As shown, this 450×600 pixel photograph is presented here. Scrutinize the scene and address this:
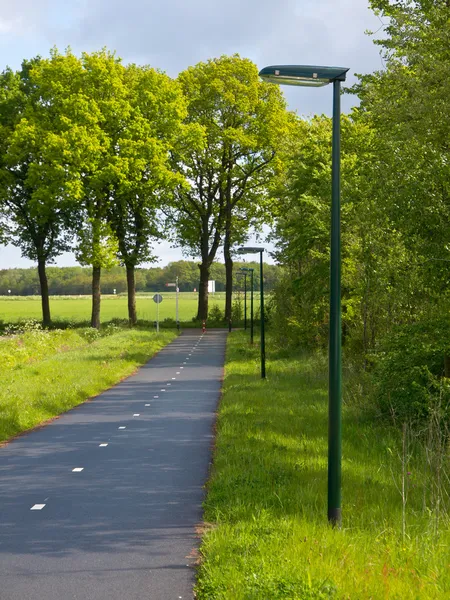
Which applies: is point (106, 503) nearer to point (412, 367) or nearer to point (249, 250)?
point (412, 367)

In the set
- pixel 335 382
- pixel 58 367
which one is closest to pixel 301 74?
pixel 335 382

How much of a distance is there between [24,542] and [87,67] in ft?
132

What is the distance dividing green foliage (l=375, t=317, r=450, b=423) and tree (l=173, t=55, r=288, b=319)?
118ft

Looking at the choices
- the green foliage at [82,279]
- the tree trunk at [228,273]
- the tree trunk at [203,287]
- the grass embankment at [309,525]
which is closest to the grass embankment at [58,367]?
the grass embankment at [309,525]

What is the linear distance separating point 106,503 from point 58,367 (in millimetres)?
17067

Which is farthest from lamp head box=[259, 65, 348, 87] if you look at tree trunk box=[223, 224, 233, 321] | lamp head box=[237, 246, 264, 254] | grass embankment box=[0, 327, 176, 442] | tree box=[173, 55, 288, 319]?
tree trunk box=[223, 224, 233, 321]

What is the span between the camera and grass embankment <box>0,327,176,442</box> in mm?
18500

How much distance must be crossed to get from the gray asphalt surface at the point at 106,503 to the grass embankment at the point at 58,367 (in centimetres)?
85

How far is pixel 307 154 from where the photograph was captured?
2838 centimetres

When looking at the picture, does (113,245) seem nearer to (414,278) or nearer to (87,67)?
(87,67)

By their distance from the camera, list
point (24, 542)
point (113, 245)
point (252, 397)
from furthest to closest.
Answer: point (113, 245), point (252, 397), point (24, 542)

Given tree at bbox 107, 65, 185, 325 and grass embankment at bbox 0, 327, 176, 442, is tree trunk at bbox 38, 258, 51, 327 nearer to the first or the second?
tree at bbox 107, 65, 185, 325

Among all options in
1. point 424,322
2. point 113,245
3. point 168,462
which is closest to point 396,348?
point 424,322

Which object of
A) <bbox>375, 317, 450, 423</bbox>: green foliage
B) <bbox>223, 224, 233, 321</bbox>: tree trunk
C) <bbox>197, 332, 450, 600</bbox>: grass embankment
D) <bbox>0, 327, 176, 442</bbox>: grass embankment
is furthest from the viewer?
<bbox>223, 224, 233, 321</bbox>: tree trunk
